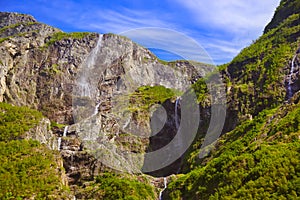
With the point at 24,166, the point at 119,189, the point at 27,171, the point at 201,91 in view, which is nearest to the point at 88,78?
the point at 201,91

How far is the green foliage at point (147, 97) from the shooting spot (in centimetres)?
6223

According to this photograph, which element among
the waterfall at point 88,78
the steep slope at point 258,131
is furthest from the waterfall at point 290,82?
the waterfall at point 88,78

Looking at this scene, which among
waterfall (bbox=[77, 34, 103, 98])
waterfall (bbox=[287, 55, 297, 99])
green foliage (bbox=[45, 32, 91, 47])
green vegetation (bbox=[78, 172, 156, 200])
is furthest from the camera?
green foliage (bbox=[45, 32, 91, 47])

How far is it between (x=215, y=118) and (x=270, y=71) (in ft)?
34.2

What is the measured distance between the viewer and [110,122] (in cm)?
5322

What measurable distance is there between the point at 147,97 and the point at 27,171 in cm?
3686

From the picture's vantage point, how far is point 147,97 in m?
66.8

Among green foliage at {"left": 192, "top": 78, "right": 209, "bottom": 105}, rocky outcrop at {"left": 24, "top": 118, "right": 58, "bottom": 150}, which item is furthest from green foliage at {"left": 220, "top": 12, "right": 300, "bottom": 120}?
rocky outcrop at {"left": 24, "top": 118, "right": 58, "bottom": 150}

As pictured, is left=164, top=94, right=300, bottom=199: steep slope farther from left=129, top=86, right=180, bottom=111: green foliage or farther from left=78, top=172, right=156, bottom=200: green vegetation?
left=129, top=86, right=180, bottom=111: green foliage

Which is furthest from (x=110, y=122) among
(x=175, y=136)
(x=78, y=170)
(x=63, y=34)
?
(x=63, y=34)

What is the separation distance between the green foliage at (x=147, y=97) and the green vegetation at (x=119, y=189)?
80.2 feet

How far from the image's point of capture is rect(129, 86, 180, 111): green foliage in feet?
204

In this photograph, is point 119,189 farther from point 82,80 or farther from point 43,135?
point 82,80

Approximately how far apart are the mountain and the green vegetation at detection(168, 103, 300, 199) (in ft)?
0.34
